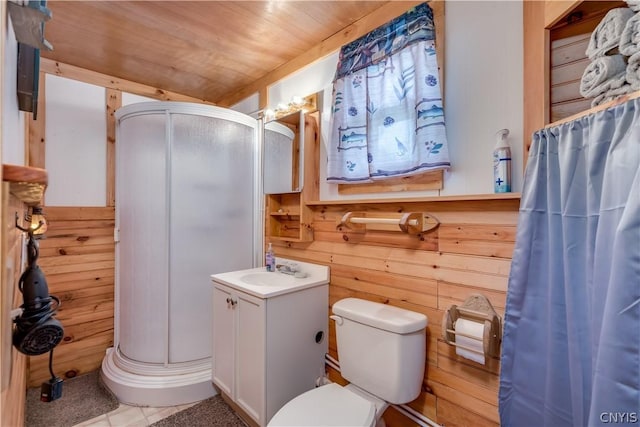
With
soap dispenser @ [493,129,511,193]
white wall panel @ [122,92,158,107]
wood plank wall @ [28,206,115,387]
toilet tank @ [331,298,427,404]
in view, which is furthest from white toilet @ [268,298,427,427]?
white wall panel @ [122,92,158,107]

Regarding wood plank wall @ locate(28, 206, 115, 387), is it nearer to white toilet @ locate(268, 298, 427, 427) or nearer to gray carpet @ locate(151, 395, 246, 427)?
gray carpet @ locate(151, 395, 246, 427)

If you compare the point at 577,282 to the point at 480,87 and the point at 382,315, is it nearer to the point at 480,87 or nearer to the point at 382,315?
the point at 382,315

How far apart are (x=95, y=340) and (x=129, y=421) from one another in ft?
3.06

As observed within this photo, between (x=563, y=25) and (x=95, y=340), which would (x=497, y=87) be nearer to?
(x=563, y=25)

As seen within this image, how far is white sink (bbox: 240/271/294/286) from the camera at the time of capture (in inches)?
79.8

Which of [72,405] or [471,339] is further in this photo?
[72,405]

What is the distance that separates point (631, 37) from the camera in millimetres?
847

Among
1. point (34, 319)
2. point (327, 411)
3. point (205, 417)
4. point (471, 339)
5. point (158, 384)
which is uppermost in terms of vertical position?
point (34, 319)

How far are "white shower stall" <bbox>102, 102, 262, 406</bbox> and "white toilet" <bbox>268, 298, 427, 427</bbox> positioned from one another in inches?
42.8

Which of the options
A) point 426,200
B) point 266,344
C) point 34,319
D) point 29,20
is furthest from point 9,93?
point 426,200

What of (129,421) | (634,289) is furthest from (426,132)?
(129,421)

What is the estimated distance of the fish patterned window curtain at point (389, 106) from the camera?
1.46m

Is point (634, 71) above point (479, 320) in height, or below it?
above

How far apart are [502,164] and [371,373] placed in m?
1.12
